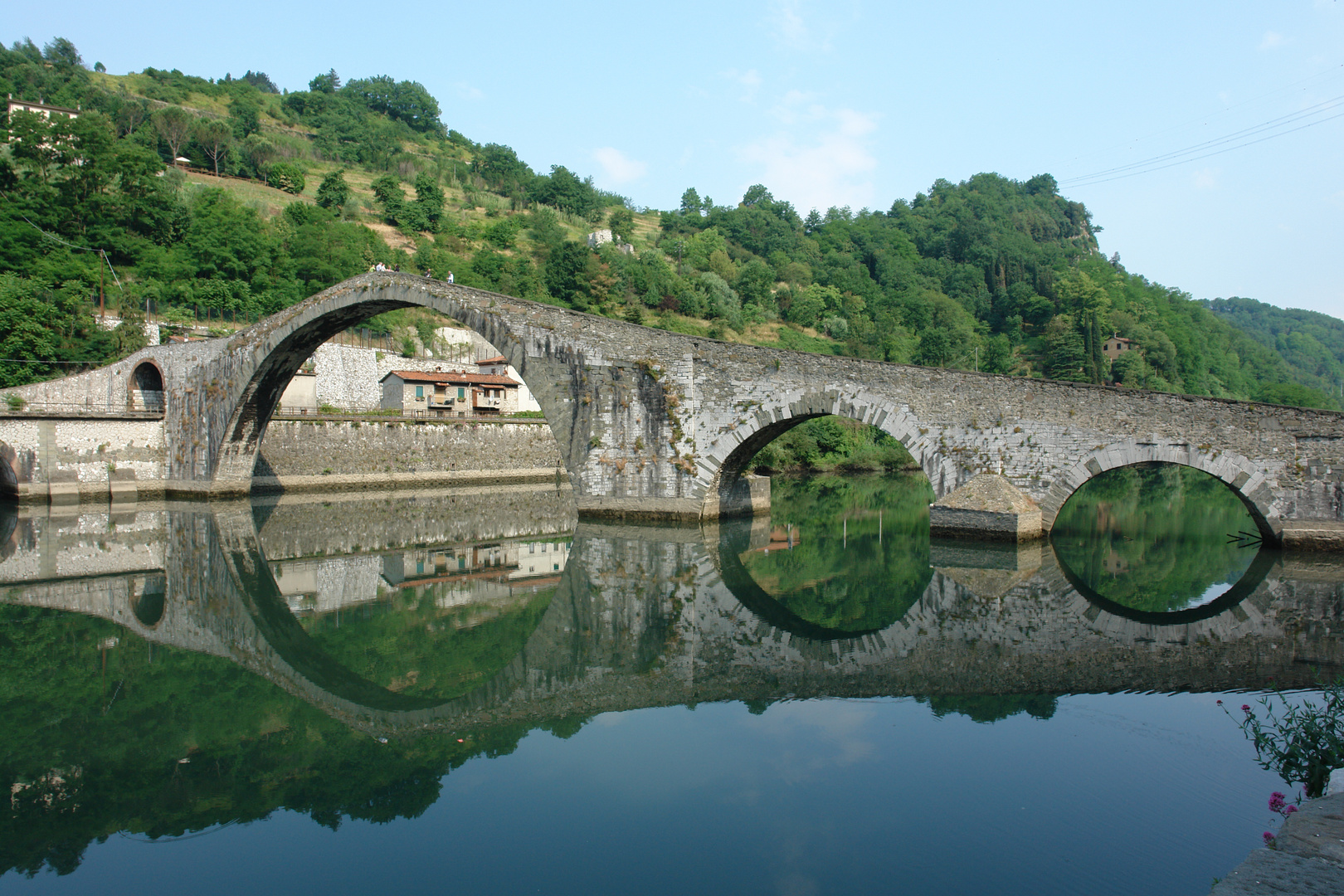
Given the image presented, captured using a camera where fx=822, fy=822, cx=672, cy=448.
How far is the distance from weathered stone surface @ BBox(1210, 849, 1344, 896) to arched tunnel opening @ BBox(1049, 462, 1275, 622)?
826 centimetres

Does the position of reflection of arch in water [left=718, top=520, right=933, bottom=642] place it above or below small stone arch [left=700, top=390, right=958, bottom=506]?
below

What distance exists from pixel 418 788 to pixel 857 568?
9932 millimetres

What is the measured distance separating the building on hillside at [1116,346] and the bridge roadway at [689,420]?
169 feet

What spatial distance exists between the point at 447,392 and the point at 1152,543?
28309mm

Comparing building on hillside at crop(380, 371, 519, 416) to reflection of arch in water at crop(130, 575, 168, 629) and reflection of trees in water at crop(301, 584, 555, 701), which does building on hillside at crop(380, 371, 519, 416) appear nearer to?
reflection of arch in water at crop(130, 575, 168, 629)

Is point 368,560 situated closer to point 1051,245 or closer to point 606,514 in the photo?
point 606,514

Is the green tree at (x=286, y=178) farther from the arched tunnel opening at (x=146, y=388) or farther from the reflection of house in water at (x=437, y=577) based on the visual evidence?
the reflection of house in water at (x=437, y=577)

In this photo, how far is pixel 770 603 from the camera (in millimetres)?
11398

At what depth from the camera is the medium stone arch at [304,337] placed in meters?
19.4

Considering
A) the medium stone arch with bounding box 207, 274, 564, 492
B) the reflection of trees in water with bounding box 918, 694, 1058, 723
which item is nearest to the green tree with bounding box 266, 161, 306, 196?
the medium stone arch with bounding box 207, 274, 564, 492

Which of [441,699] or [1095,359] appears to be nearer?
[441,699]

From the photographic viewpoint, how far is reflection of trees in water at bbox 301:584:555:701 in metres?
7.98

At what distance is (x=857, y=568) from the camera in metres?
14.1

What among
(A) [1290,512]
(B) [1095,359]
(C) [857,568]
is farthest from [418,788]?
(B) [1095,359]
